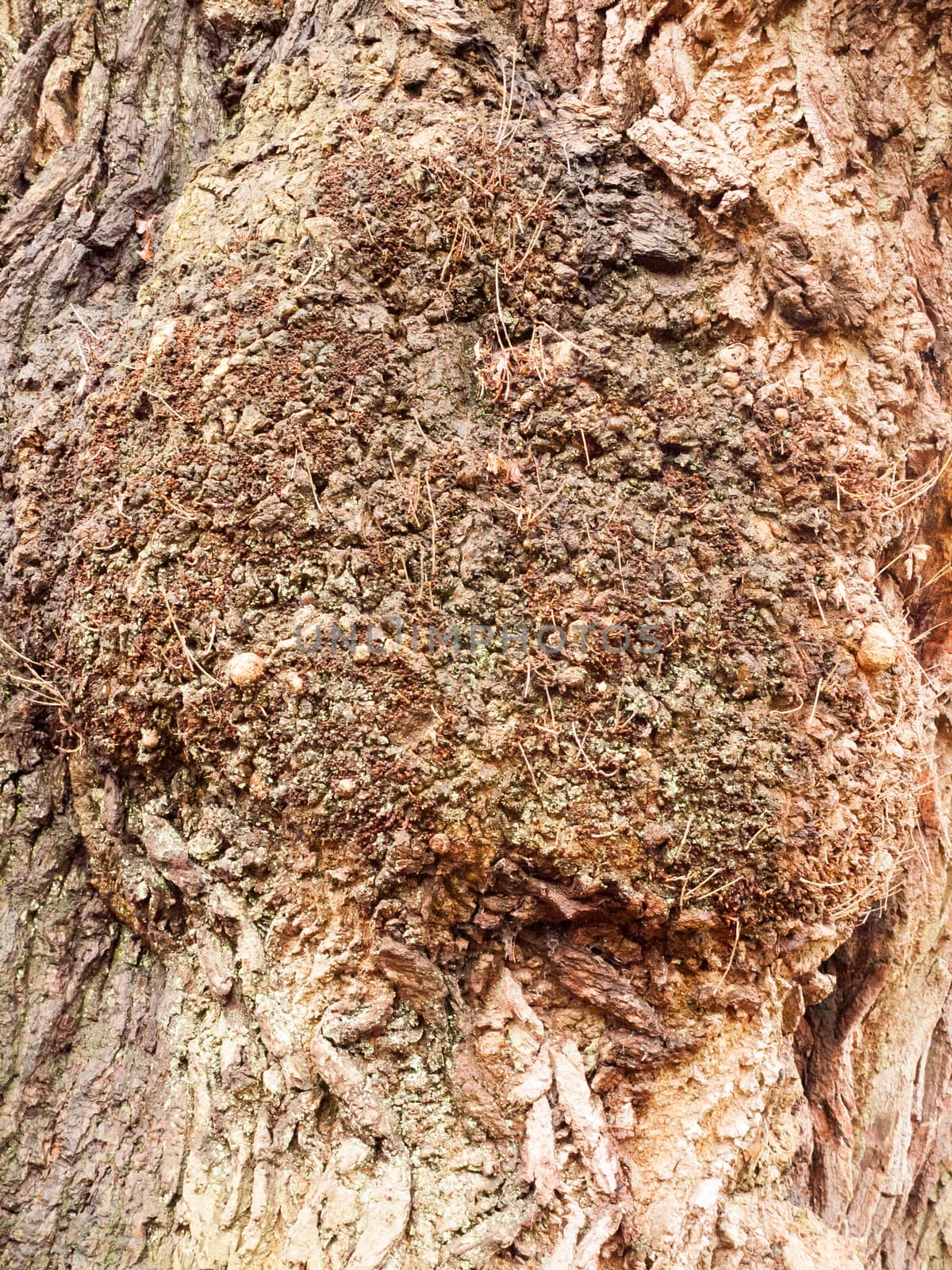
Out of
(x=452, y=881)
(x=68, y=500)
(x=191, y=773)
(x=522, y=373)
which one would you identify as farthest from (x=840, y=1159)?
(x=68, y=500)

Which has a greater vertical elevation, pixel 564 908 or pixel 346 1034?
pixel 564 908

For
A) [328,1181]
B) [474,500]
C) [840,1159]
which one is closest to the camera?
[328,1181]

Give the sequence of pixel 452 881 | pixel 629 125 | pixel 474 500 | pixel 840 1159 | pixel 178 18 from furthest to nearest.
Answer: pixel 178 18 < pixel 629 125 < pixel 840 1159 < pixel 474 500 < pixel 452 881

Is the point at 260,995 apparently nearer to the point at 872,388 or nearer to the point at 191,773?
the point at 191,773

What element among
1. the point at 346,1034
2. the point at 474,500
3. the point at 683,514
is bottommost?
the point at 346,1034

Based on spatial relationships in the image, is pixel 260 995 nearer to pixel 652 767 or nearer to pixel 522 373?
pixel 652 767

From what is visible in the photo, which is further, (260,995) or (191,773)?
(191,773)
